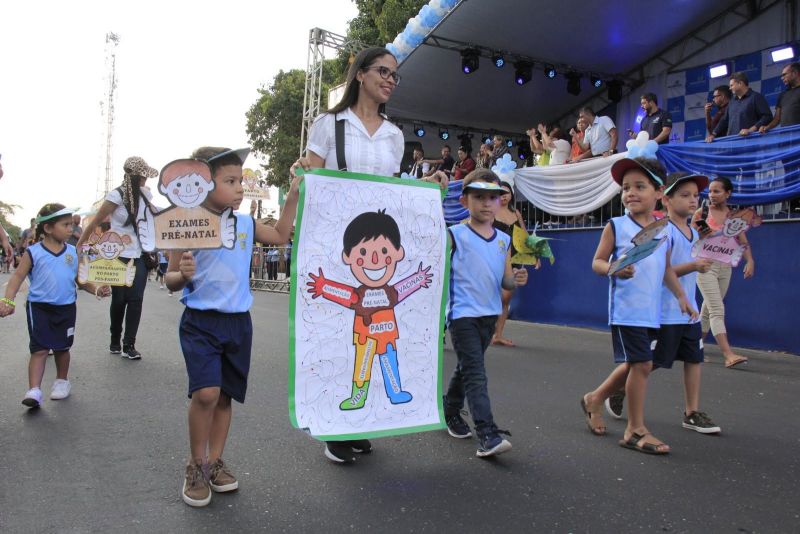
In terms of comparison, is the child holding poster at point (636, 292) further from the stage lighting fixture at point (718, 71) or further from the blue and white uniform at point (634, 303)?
the stage lighting fixture at point (718, 71)

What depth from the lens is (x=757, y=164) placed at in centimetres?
739

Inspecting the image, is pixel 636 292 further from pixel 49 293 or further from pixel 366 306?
pixel 49 293

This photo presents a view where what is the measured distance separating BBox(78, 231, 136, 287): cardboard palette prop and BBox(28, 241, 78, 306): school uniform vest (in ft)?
1.06

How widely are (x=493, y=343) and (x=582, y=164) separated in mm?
3432

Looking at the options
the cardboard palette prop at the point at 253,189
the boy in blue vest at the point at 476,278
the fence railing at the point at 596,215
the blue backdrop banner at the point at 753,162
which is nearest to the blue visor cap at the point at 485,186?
the boy in blue vest at the point at 476,278

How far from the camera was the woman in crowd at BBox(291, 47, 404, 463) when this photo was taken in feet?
10.6

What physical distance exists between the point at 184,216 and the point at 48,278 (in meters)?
2.65

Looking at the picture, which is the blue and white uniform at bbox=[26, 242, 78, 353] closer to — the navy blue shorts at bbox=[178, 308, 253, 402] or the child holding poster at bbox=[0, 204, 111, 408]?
the child holding poster at bbox=[0, 204, 111, 408]

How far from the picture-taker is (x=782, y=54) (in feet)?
39.2

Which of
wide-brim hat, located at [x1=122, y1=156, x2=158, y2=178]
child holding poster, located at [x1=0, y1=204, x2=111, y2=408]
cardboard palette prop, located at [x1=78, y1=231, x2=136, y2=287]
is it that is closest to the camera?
child holding poster, located at [x1=0, y1=204, x2=111, y2=408]

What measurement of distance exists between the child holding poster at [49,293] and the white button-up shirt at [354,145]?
262 cm

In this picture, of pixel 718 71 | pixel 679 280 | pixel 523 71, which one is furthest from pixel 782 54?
pixel 679 280

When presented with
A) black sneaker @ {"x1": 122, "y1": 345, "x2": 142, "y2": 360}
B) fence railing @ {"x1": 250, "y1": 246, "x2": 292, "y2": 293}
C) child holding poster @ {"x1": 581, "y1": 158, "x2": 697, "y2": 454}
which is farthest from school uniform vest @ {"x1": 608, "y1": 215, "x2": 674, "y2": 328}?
fence railing @ {"x1": 250, "y1": 246, "x2": 292, "y2": 293}

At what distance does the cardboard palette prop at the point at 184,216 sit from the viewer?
267 cm
